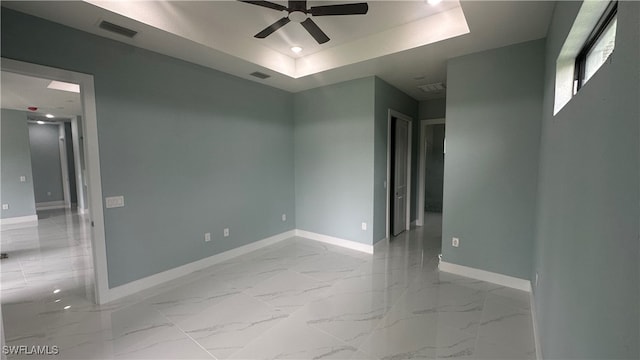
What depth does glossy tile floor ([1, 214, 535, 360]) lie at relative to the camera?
2039 millimetres

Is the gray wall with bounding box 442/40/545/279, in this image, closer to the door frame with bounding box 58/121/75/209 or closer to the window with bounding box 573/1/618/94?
the window with bounding box 573/1/618/94

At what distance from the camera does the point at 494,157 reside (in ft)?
9.85

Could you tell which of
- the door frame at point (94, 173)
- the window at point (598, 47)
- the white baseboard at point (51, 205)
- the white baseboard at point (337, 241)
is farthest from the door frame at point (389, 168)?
the white baseboard at point (51, 205)

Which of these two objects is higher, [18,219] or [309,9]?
[309,9]

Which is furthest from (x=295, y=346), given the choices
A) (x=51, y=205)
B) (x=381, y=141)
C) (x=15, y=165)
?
(x=51, y=205)

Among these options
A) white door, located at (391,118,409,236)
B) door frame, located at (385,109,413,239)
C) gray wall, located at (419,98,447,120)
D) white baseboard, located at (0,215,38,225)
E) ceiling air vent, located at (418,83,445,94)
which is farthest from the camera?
white baseboard, located at (0,215,38,225)

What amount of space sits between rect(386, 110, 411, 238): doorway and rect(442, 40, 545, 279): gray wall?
1.28 m

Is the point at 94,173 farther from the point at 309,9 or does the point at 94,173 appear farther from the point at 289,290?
the point at 309,9

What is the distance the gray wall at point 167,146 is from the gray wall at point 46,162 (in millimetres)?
8596

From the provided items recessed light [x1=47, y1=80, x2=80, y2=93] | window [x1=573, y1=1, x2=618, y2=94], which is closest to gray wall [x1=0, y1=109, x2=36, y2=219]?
recessed light [x1=47, y1=80, x2=80, y2=93]

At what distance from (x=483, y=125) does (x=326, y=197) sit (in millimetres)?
2538

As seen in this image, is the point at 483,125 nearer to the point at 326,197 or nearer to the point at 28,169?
the point at 326,197

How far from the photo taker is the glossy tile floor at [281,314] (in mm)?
2039

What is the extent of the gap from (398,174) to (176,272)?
3912mm
